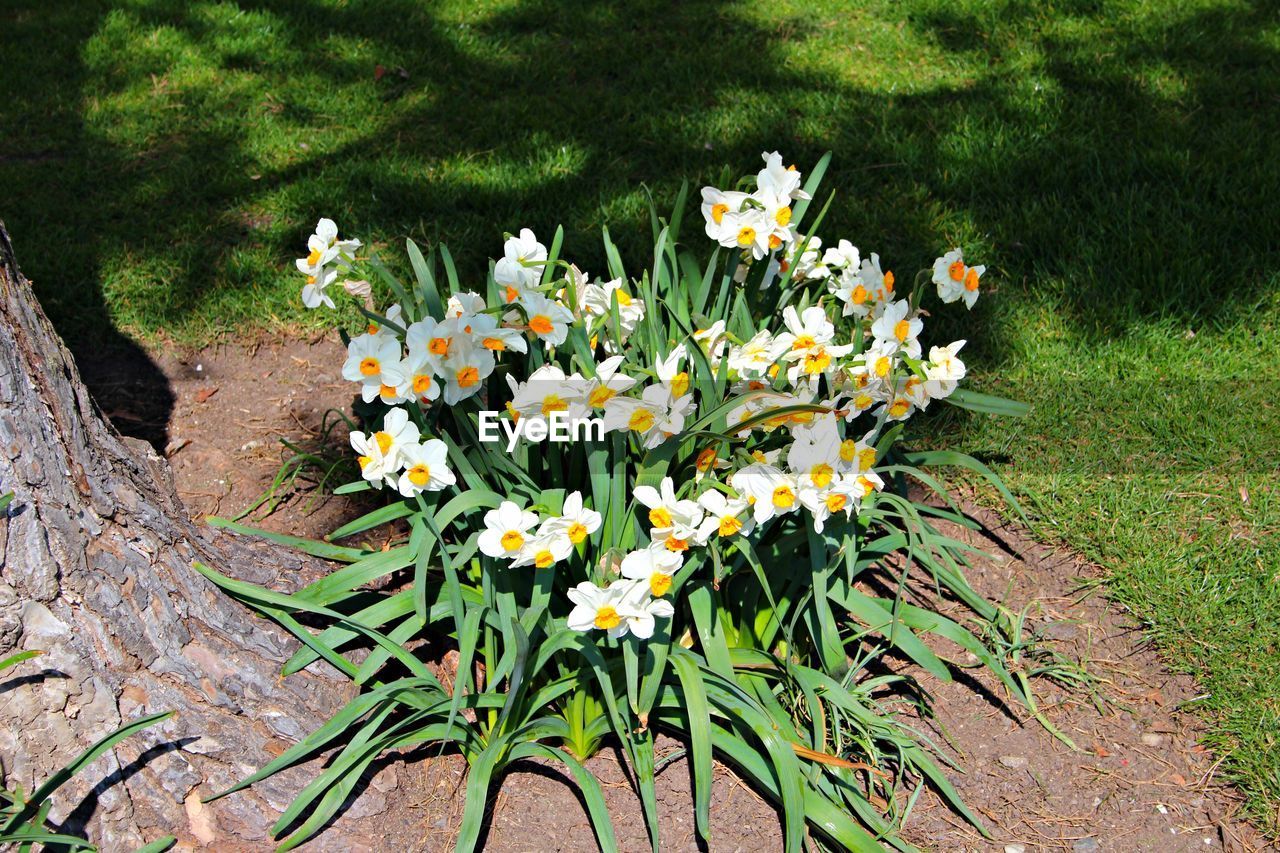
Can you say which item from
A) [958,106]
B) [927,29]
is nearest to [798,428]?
[958,106]

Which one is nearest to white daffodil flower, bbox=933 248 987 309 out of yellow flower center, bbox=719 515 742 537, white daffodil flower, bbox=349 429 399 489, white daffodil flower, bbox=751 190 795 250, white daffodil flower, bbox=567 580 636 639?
white daffodil flower, bbox=751 190 795 250

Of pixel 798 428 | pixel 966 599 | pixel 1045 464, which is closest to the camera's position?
pixel 798 428

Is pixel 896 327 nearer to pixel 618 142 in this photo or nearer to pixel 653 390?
pixel 653 390

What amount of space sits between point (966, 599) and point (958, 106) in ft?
8.16

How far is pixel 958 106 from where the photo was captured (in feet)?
13.8

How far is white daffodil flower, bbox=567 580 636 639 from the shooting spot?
5.96ft

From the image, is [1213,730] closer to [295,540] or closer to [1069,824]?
[1069,824]

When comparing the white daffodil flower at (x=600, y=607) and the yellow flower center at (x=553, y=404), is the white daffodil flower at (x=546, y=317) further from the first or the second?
the white daffodil flower at (x=600, y=607)

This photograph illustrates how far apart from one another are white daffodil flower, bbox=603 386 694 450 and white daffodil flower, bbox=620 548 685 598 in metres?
0.20

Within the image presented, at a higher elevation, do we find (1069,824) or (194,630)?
(194,630)

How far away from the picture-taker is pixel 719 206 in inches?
82.8

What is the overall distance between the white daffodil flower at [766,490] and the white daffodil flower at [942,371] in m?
0.43

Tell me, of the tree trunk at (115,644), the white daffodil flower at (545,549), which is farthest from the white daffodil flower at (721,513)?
the tree trunk at (115,644)

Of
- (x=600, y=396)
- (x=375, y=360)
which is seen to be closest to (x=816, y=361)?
(x=600, y=396)
